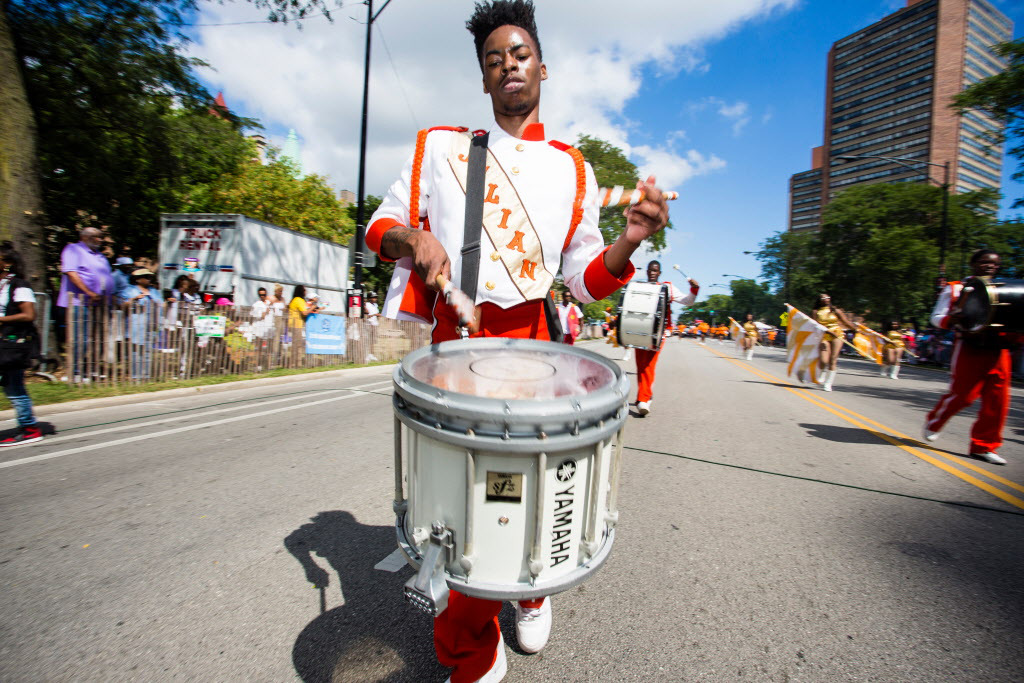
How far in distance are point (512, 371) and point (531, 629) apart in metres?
1.11

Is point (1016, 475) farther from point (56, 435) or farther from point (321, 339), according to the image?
point (321, 339)

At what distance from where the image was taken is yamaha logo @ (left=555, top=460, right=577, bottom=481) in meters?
1.19

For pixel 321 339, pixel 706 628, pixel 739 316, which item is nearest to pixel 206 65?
pixel 321 339

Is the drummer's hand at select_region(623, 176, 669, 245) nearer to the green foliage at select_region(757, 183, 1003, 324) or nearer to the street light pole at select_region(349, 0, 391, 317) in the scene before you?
the street light pole at select_region(349, 0, 391, 317)

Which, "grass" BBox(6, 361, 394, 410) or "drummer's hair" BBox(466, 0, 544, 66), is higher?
"drummer's hair" BBox(466, 0, 544, 66)

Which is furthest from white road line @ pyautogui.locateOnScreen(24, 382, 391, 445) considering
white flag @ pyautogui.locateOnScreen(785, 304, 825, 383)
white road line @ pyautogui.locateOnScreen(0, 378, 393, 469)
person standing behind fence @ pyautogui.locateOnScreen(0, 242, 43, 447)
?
white flag @ pyautogui.locateOnScreen(785, 304, 825, 383)

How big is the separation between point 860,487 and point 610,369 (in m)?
3.74

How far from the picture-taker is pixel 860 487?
3.97m

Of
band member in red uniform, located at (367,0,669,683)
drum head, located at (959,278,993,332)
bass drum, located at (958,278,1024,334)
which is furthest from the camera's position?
drum head, located at (959,278,993,332)

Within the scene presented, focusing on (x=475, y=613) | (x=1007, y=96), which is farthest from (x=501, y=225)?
(x=1007, y=96)

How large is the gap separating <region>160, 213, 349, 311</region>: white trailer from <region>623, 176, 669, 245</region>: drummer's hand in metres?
11.9

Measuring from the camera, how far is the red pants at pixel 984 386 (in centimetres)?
491

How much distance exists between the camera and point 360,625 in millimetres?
1983

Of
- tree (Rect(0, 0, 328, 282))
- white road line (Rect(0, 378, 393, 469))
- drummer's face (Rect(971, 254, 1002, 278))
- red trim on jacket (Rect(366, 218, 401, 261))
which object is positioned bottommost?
white road line (Rect(0, 378, 393, 469))
